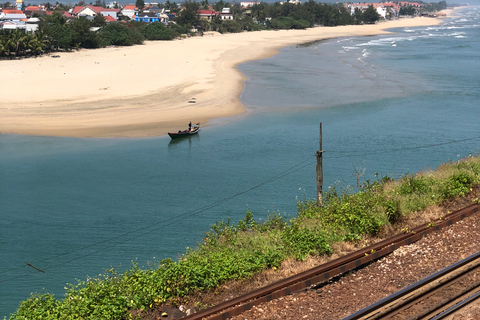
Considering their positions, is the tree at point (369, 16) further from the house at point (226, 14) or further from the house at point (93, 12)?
the house at point (93, 12)

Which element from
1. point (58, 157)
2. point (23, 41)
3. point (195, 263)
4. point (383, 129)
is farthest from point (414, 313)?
point (23, 41)

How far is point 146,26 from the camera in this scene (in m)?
98.3

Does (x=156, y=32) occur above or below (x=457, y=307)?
above

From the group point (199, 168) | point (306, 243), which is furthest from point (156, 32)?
point (306, 243)

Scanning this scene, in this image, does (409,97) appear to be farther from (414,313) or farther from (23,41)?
(23,41)

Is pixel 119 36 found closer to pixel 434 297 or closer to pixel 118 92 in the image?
pixel 118 92

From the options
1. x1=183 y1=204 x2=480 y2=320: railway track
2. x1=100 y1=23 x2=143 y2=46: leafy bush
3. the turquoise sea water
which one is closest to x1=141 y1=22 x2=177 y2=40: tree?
x1=100 y1=23 x2=143 y2=46: leafy bush

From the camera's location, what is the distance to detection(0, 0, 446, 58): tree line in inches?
Answer: 2753

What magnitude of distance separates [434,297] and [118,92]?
40.3 metres

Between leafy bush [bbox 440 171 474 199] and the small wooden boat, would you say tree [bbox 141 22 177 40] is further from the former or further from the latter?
leafy bush [bbox 440 171 474 199]

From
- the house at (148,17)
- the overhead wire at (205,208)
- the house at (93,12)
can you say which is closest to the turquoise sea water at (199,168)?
the overhead wire at (205,208)

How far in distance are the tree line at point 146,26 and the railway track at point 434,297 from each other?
6329 centimetres

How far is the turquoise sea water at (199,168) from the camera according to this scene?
21.3 meters

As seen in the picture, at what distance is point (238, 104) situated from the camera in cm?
4691
